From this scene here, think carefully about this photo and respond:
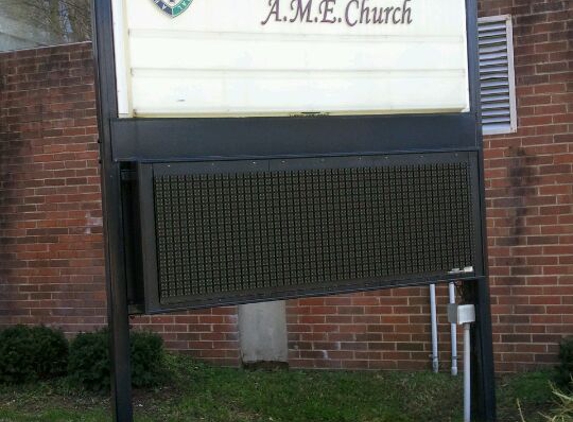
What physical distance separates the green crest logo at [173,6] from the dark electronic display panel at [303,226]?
0.96m

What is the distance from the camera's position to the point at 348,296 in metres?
6.82

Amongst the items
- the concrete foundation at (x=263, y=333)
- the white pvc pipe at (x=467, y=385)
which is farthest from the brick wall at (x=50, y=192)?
the white pvc pipe at (x=467, y=385)

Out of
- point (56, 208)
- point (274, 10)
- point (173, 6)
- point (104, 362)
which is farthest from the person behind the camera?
point (56, 208)

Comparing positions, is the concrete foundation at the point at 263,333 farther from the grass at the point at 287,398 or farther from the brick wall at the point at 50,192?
the brick wall at the point at 50,192

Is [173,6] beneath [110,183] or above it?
above

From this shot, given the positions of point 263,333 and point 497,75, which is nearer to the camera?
point 497,75

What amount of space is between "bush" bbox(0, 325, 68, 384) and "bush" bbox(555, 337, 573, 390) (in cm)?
454

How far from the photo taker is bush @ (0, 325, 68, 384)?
6.66 m

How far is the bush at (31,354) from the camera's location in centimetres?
666

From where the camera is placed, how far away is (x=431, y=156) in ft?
15.5

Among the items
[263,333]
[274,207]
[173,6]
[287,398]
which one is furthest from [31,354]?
[173,6]

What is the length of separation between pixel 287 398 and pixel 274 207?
2.46m

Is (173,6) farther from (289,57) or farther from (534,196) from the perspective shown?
(534,196)

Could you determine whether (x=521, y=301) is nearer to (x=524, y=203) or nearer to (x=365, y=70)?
(x=524, y=203)
